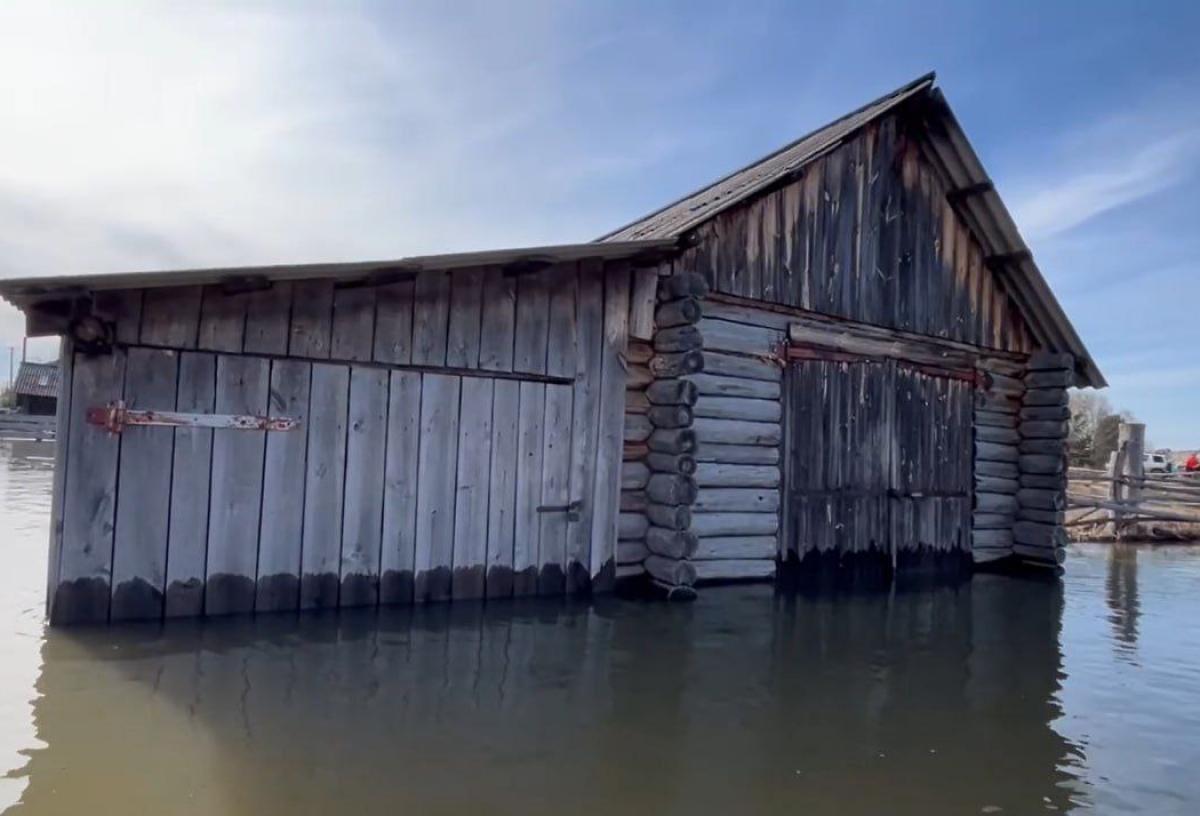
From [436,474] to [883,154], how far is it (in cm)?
652

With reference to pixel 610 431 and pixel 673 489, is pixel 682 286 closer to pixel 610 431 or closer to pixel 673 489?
pixel 610 431

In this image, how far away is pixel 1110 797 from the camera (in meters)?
3.73

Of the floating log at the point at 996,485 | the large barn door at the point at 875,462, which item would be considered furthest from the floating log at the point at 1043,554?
the large barn door at the point at 875,462

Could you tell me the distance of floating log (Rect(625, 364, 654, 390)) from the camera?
8062mm

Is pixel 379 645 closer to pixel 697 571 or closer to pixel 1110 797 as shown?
pixel 697 571

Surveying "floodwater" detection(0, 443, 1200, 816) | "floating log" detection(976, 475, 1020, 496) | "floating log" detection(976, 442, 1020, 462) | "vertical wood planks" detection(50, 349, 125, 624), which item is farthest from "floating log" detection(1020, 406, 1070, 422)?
"vertical wood planks" detection(50, 349, 125, 624)

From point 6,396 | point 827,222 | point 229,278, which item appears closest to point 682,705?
point 229,278

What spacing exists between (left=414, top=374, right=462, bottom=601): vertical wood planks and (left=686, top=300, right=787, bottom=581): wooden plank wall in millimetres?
2420

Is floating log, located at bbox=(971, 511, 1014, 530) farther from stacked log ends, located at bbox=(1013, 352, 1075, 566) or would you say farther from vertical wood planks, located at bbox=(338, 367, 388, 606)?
vertical wood planks, located at bbox=(338, 367, 388, 606)

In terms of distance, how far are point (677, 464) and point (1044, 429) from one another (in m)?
6.54

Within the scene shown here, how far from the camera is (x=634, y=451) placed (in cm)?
809

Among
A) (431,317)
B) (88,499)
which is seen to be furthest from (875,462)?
(88,499)

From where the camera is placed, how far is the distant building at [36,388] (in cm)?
3716

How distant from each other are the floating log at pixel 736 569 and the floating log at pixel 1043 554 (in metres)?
4.76
